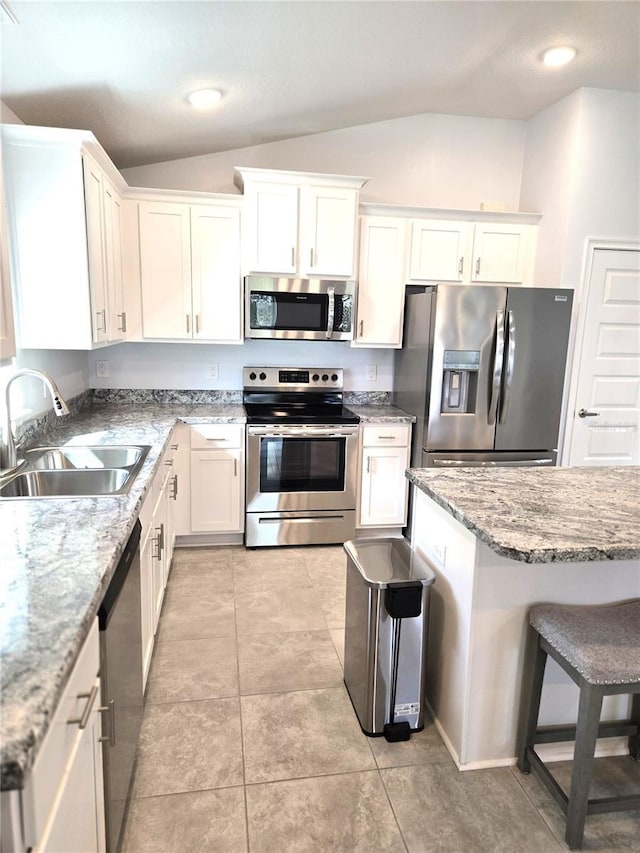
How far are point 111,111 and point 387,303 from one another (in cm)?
197

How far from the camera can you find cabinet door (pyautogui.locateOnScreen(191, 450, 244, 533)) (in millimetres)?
3445

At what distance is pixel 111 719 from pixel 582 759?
1.27m

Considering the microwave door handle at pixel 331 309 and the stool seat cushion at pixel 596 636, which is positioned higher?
the microwave door handle at pixel 331 309

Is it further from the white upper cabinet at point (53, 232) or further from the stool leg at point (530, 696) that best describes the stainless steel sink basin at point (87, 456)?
the stool leg at point (530, 696)

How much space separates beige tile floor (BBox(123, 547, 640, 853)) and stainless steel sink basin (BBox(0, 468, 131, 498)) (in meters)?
0.87

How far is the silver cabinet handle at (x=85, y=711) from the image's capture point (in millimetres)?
1001

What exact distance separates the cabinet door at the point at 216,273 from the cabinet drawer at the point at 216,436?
2.01 ft

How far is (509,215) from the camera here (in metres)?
3.68

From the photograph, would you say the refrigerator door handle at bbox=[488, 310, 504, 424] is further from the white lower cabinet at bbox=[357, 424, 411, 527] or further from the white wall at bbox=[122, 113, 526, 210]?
the white wall at bbox=[122, 113, 526, 210]

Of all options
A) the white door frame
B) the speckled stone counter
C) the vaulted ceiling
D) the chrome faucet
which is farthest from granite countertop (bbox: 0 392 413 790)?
the white door frame

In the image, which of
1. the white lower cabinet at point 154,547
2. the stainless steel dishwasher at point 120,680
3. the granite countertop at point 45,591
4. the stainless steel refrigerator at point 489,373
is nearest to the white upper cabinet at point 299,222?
the stainless steel refrigerator at point 489,373

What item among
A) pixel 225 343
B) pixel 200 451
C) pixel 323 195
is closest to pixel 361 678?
pixel 200 451

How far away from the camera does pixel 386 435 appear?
360 cm

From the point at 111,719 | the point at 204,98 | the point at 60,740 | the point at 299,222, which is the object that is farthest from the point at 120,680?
the point at 299,222
